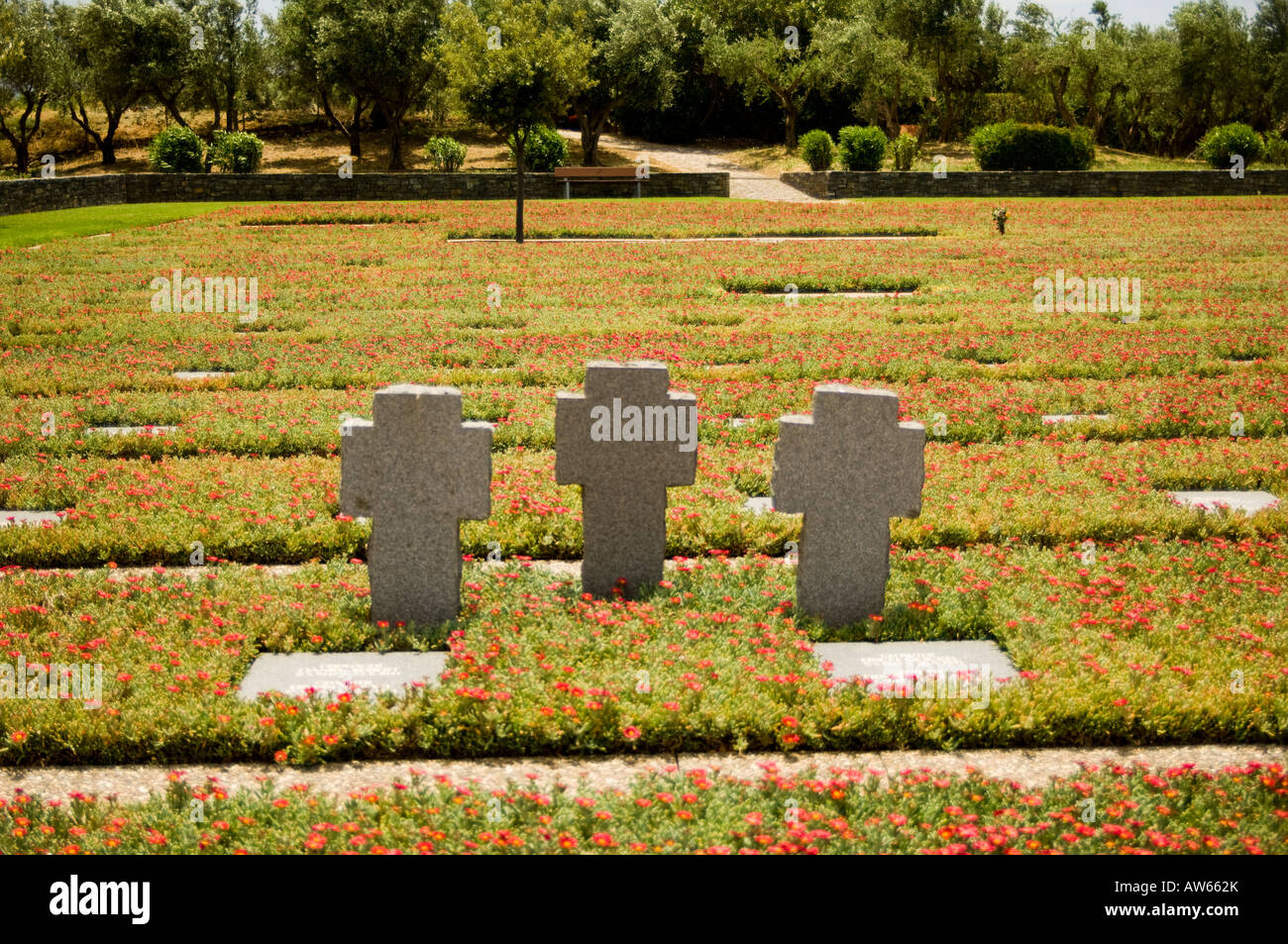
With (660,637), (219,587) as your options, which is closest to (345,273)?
(219,587)

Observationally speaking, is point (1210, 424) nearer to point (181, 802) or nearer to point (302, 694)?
point (302, 694)

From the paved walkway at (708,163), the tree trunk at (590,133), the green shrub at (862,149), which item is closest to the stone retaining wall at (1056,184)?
the paved walkway at (708,163)

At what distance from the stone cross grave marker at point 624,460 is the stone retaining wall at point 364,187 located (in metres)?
30.3

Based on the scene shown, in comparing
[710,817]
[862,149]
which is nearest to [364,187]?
[862,149]

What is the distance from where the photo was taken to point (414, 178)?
3469 cm

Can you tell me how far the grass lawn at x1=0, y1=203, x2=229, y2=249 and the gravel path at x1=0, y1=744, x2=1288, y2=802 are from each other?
21762 mm

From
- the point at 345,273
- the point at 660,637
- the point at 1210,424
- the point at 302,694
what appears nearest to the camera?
the point at 302,694

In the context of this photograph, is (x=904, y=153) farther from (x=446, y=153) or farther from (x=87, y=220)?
(x=87, y=220)

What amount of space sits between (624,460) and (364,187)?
31.1 m

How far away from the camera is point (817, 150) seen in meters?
38.9

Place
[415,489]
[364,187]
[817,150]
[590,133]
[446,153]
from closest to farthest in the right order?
[415,489] < [364,187] < [446,153] < [817,150] < [590,133]

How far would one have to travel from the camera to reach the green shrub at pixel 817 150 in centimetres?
3891

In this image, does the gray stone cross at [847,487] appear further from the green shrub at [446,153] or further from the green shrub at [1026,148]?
the green shrub at [1026,148]

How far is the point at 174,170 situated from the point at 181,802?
123ft
